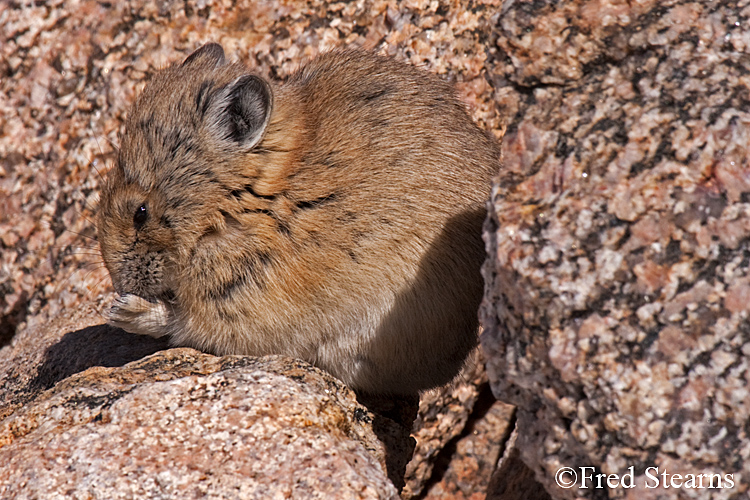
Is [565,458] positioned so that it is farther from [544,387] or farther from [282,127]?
[282,127]

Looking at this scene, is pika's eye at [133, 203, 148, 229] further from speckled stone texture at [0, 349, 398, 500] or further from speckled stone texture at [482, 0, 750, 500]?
speckled stone texture at [482, 0, 750, 500]

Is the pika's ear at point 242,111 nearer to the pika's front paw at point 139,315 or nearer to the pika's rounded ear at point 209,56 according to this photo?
the pika's rounded ear at point 209,56

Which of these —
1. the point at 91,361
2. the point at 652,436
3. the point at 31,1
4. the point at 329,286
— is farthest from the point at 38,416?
the point at 31,1
